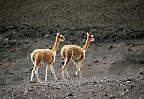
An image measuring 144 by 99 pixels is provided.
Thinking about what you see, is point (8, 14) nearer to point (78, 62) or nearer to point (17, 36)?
point (17, 36)

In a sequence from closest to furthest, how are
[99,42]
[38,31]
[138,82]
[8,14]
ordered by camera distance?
1. [138,82]
2. [99,42]
3. [38,31]
4. [8,14]

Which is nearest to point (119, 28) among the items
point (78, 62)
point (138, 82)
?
point (78, 62)

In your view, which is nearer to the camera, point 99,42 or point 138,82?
point 138,82

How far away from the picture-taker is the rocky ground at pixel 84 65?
45.5 ft

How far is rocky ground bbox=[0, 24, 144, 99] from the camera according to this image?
45.5 ft

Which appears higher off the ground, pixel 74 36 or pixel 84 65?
pixel 74 36

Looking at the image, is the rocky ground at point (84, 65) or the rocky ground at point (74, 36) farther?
the rocky ground at point (74, 36)

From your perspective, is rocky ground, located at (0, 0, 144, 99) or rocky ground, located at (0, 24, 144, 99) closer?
rocky ground, located at (0, 24, 144, 99)

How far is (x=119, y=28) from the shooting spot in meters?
29.4

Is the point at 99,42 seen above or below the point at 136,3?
below

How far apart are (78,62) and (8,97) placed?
20.6 feet

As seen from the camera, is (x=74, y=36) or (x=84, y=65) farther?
(x=74, y=36)

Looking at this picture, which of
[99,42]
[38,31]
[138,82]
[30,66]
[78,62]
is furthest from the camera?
[38,31]

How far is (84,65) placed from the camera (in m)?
23.6
